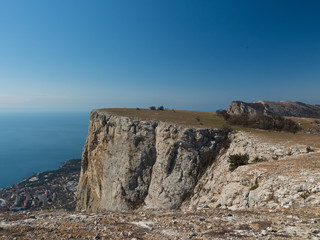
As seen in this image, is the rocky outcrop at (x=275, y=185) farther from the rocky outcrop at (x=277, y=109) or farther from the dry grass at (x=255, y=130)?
the rocky outcrop at (x=277, y=109)

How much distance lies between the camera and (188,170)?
62.9 ft

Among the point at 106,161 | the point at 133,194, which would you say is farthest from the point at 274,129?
the point at 106,161

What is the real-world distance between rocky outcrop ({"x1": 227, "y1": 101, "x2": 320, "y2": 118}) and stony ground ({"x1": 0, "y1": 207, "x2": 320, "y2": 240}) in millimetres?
60458

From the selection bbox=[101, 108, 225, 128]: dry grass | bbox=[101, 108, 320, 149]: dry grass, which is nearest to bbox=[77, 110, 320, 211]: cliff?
bbox=[101, 108, 320, 149]: dry grass

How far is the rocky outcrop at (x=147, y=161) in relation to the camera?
19203 mm

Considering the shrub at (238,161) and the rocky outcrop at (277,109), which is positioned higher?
the rocky outcrop at (277,109)

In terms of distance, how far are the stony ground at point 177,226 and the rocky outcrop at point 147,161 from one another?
12402mm

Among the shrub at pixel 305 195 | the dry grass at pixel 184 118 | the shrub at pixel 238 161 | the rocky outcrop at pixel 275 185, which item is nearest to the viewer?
the shrub at pixel 305 195

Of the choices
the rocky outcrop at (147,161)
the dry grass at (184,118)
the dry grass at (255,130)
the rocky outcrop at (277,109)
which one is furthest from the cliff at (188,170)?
the rocky outcrop at (277,109)

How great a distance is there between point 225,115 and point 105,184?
2487 cm

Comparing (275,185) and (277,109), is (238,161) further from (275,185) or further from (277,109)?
(277,109)

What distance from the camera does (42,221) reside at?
21.4 ft

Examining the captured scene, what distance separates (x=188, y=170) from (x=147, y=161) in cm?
652

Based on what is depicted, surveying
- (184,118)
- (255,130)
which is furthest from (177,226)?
(184,118)
